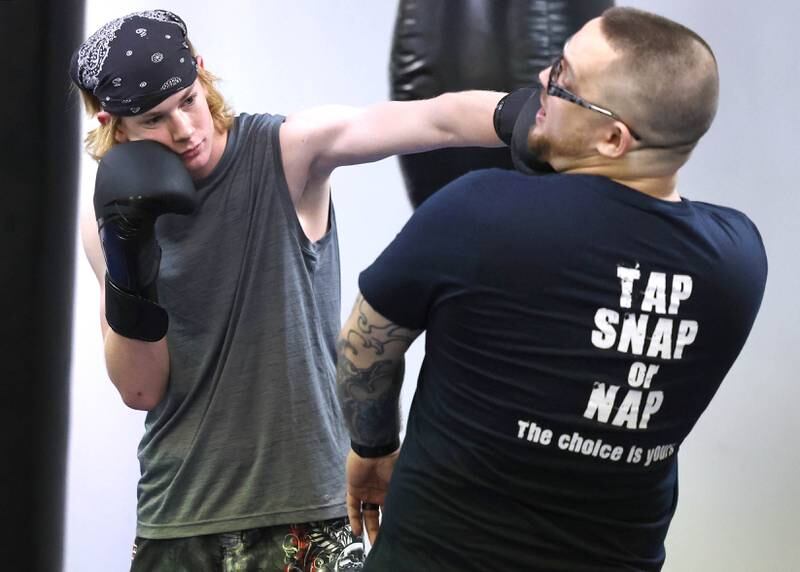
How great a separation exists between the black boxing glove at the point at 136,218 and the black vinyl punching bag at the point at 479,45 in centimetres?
39

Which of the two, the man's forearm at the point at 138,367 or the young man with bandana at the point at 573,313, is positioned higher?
the young man with bandana at the point at 573,313

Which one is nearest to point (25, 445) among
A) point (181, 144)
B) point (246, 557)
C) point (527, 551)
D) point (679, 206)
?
point (246, 557)

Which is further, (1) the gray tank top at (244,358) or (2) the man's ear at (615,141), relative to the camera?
(1) the gray tank top at (244,358)

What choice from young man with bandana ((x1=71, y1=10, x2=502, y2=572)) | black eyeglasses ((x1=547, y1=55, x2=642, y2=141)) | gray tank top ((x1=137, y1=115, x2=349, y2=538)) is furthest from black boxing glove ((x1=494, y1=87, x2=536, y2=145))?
gray tank top ((x1=137, y1=115, x2=349, y2=538))

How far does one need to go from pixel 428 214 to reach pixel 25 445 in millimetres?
1301

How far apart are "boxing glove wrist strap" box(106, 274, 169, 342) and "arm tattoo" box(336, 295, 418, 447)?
0.39 m

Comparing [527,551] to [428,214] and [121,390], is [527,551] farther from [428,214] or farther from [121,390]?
[121,390]

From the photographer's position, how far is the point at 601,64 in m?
1.20

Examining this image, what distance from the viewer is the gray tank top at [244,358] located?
5.64ft

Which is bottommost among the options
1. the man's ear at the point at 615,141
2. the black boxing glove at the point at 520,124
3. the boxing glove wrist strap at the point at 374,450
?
the boxing glove wrist strap at the point at 374,450

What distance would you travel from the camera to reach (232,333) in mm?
1722

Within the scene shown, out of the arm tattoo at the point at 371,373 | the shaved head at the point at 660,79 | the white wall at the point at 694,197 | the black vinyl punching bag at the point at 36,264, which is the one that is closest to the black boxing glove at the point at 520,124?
the shaved head at the point at 660,79

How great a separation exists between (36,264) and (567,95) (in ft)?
4.28

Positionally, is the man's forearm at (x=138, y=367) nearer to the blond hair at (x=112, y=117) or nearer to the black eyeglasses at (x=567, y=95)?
the blond hair at (x=112, y=117)
